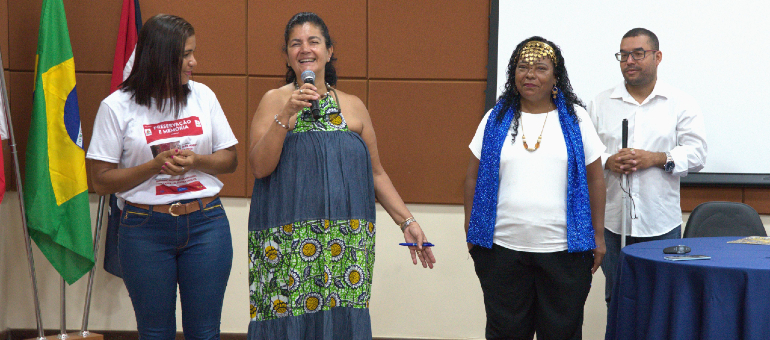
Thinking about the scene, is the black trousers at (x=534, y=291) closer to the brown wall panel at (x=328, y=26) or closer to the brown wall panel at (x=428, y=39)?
the brown wall panel at (x=428, y=39)

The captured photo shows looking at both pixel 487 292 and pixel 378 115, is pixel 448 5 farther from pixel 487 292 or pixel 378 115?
pixel 487 292

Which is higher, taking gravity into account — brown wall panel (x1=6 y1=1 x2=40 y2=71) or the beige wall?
brown wall panel (x1=6 y1=1 x2=40 y2=71)

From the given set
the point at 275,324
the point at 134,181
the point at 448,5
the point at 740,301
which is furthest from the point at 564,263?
the point at 448,5

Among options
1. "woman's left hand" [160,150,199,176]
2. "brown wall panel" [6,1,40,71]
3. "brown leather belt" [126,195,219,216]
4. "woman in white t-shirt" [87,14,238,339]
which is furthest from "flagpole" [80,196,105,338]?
"woman's left hand" [160,150,199,176]

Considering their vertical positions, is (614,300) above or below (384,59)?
below

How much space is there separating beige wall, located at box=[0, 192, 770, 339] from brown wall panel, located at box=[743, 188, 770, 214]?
92 centimetres

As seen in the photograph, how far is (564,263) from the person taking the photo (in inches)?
91.8

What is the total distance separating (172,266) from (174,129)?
0.45 meters

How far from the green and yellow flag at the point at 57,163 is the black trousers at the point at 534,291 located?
81.0 inches

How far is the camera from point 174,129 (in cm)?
211

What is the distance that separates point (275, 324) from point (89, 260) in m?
1.85

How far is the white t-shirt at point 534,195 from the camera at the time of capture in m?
2.32

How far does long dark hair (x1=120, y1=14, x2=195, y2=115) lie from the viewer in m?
2.06

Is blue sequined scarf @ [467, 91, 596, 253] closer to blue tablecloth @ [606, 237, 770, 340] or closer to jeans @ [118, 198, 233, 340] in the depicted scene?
blue tablecloth @ [606, 237, 770, 340]
